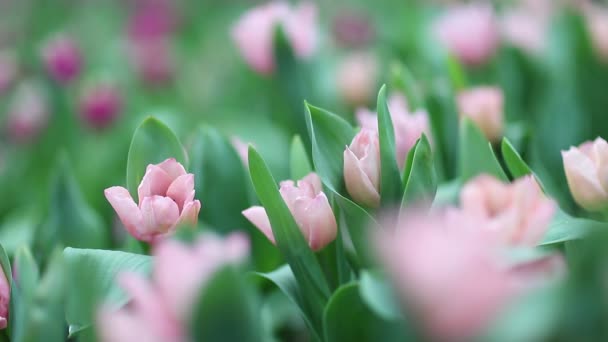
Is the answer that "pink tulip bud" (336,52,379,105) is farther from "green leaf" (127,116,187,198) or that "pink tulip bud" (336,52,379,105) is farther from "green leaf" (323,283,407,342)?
"green leaf" (323,283,407,342)

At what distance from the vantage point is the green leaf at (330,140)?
0.60m

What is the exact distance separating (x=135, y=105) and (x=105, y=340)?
49.6 inches

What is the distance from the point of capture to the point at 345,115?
1.27 metres

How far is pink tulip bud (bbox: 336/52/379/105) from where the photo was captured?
4.29ft

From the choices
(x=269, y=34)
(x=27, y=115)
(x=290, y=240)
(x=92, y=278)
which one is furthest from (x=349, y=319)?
(x=27, y=115)

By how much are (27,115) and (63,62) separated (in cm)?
12

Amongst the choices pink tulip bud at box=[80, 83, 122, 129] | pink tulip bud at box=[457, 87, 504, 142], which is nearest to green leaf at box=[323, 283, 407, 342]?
pink tulip bud at box=[457, 87, 504, 142]

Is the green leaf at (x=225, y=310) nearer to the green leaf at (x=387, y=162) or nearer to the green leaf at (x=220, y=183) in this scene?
the green leaf at (x=387, y=162)

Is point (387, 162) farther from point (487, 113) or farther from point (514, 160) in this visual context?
point (487, 113)

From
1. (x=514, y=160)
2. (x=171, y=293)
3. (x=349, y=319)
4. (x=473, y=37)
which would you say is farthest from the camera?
(x=473, y=37)

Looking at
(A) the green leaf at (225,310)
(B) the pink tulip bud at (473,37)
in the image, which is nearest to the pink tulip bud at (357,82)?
(B) the pink tulip bud at (473,37)

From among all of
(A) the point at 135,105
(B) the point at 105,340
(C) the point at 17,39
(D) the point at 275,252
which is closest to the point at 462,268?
(B) the point at 105,340

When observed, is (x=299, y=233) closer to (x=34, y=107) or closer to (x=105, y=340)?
(x=105, y=340)

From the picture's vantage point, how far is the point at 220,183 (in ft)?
2.58
